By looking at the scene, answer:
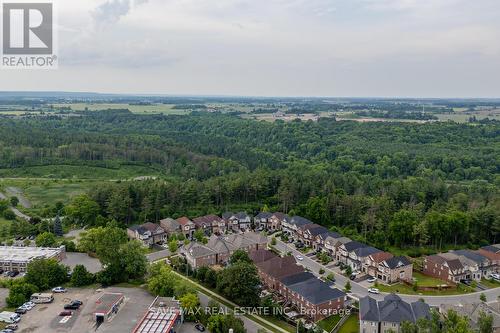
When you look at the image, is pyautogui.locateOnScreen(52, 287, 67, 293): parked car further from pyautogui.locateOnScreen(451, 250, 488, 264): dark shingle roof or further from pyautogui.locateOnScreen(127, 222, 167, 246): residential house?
pyautogui.locateOnScreen(451, 250, 488, 264): dark shingle roof

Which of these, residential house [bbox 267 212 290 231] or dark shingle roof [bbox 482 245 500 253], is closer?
dark shingle roof [bbox 482 245 500 253]

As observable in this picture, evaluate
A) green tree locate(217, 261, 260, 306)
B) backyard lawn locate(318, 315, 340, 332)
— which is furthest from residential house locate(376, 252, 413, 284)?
green tree locate(217, 261, 260, 306)

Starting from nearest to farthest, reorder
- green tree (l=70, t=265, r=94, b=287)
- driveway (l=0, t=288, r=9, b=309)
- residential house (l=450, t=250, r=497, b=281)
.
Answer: driveway (l=0, t=288, r=9, b=309) < green tree (l=70, t=265, r=94, b=287) < residential house (l=450, t=250, r=497, b=281)

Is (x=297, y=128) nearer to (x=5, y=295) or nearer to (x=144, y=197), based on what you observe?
(x=144, y=197)

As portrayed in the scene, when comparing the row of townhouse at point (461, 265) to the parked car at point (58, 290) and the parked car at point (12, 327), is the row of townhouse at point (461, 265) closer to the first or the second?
the parked car at point (58, 290)

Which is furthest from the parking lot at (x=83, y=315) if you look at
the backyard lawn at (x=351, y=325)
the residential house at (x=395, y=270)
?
the residential house at (x=395, y=270)

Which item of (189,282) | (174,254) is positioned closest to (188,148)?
(174,254)
